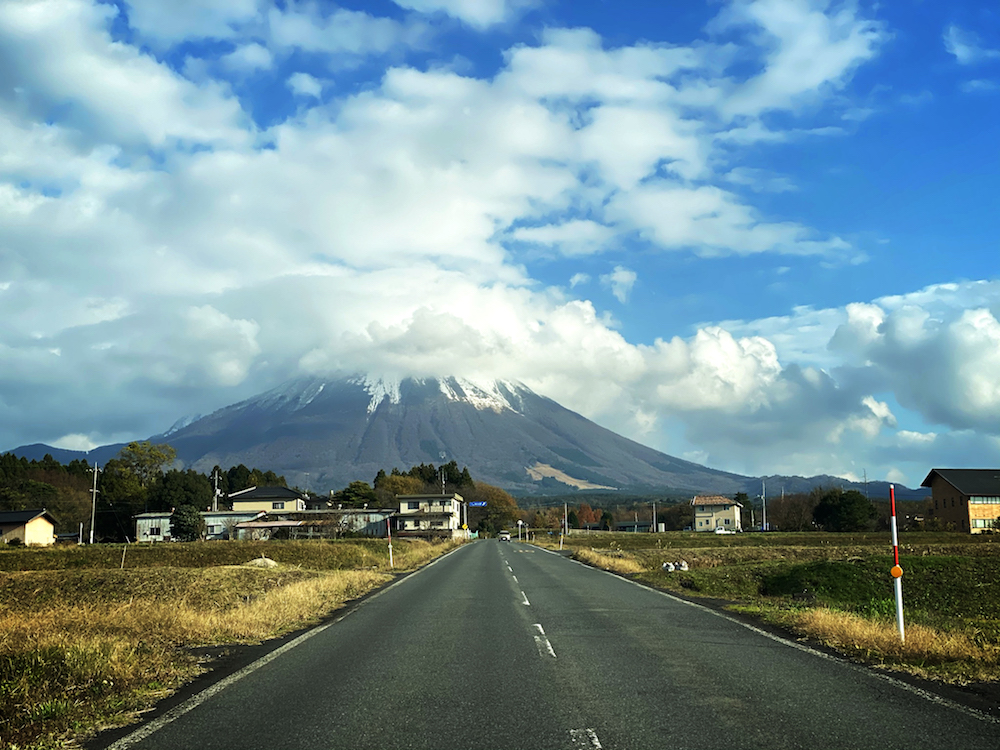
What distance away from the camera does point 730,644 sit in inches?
488

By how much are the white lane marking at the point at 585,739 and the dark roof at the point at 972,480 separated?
9075cm

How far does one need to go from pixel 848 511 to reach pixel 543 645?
3865 inches

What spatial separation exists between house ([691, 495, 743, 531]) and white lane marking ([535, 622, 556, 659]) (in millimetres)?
132850

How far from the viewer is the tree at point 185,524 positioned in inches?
3632

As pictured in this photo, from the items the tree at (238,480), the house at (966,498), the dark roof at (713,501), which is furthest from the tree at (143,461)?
the house at (966,498)

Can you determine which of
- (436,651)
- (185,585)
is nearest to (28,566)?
(185,585)

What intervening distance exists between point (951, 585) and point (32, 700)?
134ft

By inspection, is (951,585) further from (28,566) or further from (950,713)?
(28,566)

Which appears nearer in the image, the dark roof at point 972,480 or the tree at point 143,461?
the dark roof at point 972,480

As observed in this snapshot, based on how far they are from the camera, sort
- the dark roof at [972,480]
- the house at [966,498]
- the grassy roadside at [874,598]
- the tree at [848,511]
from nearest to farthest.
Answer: the grassy roadside at [874,598] → the house at [966,498] → the dark roof at [972,480] → the tree at [848,511]

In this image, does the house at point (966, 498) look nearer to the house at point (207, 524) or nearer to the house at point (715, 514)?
the house at point (715, 514)

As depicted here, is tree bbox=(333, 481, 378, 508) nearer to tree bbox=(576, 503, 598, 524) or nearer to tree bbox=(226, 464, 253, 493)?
tree bbox=(226, 464, 253, 493)

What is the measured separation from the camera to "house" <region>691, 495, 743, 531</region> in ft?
459

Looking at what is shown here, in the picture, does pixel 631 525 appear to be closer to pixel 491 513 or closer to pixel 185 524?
pixel 491 513
